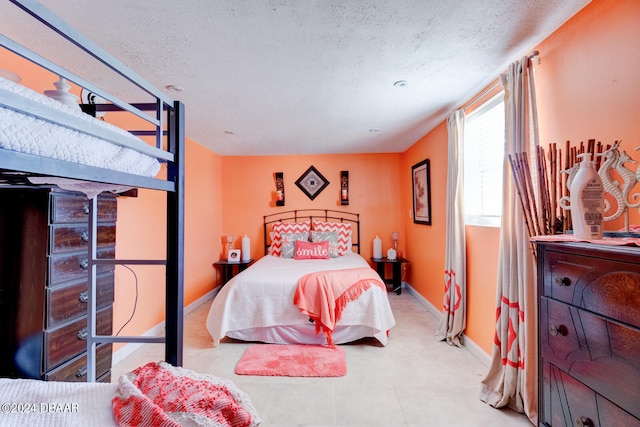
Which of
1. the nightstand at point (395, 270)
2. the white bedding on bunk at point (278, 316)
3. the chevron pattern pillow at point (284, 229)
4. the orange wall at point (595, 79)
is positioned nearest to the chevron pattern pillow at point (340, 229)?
the chevron pattern pillow at point (284, 229)

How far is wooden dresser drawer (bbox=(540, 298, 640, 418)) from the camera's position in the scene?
831 mm

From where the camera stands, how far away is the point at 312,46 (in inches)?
65.1

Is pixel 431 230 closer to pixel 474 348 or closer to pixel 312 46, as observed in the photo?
pixel 474 348

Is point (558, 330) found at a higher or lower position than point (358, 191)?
lower

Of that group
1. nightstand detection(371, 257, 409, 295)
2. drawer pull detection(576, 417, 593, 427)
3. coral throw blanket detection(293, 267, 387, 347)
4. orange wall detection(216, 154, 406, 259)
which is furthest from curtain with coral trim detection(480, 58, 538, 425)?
orange wall detection(216, 154, 406, 259)

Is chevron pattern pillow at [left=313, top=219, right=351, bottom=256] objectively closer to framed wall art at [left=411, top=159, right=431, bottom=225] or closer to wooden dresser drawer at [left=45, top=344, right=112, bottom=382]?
framed wall art at [left=411, top=159, right=431, bottom=225]

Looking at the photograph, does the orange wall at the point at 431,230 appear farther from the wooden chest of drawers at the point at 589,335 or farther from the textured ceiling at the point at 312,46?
the wooden chest of drawers at the point at 589,335

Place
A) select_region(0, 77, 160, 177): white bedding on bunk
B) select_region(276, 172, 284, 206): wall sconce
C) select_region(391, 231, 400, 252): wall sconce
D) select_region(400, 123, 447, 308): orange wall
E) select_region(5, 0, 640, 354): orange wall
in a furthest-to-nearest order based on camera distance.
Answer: select_region(276, 172, 284, 206): wall sconce → select_region(391, 231, 400, 252): wall sconce → select_region(400, 123, 447, 308): orange wall → select_region(5, 0, 640, 354): orange wall → select_region(0, 77, 160, 177): white bedding on bunk

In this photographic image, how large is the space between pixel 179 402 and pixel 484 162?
2.70m

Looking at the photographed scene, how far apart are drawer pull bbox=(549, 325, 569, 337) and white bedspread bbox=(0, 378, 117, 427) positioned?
5.15ft

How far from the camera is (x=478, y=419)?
1693 millimetres

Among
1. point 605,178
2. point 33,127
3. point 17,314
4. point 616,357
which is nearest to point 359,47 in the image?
point 605,178

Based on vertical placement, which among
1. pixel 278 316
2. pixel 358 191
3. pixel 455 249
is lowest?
pixel 278 316

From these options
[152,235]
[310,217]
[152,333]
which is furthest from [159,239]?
[310,217]
